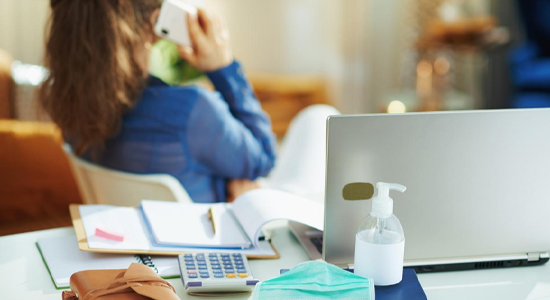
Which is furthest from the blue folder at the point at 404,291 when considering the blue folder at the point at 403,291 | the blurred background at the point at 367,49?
the blurred background at the point at 367,49

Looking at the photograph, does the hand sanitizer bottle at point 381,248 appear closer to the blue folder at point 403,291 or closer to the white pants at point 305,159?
the blue folder at point 403,291

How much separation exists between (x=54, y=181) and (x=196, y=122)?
1.20m

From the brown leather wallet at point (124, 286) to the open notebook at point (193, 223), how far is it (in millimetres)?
150

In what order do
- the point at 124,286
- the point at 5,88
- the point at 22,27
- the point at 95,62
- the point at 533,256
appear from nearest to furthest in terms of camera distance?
the point at 124,286 → the point at 533,256 → the point at 95,62 → the point at 5,88 → the point at 22,27

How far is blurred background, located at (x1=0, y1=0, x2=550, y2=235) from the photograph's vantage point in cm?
354

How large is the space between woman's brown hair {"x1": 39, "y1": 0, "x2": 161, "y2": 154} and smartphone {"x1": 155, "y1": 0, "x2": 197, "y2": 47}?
0.18 ft

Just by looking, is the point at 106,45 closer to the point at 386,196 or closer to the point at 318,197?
the point at 318,197

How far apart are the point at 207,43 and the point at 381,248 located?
2.54ft

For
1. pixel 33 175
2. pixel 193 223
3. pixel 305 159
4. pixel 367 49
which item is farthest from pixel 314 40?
pixel 193 223

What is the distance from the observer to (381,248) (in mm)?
786

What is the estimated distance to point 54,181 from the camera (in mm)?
2355

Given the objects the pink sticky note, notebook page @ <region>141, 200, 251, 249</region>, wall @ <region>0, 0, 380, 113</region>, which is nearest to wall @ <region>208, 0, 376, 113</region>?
wall @ <region>0, 0, 380, 113</region>

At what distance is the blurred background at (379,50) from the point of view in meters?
3.54

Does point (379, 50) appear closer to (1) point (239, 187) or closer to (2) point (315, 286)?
(1) point (239, 187)
